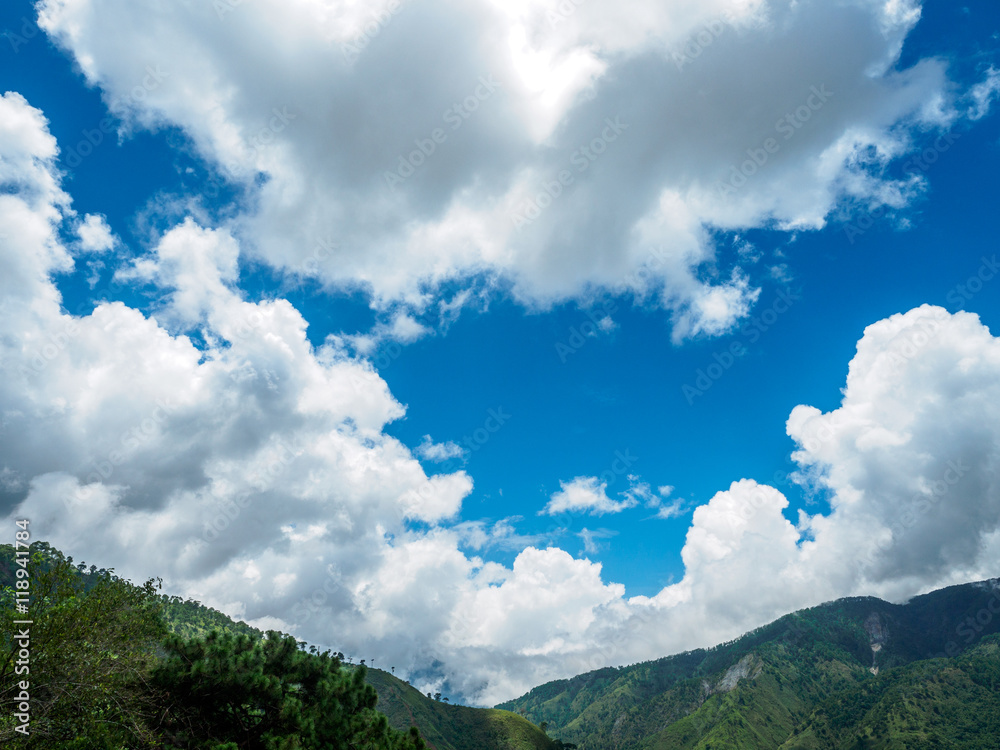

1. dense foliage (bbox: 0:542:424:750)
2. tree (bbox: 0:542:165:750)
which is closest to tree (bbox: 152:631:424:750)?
dense foliage (bbox: 0:542:424:750)

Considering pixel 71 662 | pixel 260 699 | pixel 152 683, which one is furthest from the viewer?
pixel 260 699

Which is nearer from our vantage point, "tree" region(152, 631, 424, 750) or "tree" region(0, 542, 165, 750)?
"tree" region(0, 542, 165, 750)

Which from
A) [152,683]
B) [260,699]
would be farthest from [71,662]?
[260,699]

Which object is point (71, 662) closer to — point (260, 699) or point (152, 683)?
point (152, 683)

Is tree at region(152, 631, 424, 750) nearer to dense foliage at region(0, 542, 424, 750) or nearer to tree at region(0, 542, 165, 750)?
dense foliage at region(0, 542, 424, 750)

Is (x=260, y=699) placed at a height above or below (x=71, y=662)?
below

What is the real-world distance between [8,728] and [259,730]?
1403 centimetres

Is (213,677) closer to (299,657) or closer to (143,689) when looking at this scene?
(143,689)

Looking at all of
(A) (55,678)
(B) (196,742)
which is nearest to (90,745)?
(A) (55,678)

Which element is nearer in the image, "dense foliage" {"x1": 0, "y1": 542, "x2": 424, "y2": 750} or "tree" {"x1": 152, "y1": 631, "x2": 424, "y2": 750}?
"dense foliage" {"x1": 0, "y1": 542, "x2": 424, "y2": 750}

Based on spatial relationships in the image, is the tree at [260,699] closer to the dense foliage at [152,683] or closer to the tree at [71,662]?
the dense foliage at [152,683]

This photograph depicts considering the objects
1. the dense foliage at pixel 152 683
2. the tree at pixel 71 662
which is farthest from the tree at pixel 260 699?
the tree at pixel 71 662

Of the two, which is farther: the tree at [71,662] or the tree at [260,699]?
the tree at [260,699]

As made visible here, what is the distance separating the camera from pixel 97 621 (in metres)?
22.1
